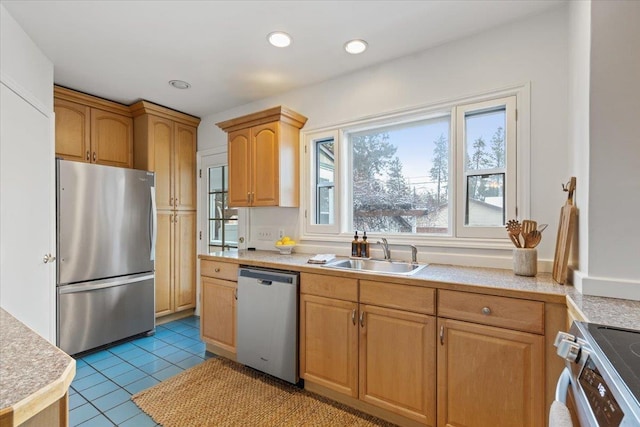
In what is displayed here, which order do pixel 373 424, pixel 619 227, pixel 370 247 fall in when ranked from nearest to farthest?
pixel 619 227 → pixel 373 424 → pixel 370 247

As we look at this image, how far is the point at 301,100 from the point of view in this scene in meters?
3.00

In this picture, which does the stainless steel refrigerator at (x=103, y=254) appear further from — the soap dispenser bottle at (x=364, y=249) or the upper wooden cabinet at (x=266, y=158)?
the soap dispenser bottle at (x=364, y=249)

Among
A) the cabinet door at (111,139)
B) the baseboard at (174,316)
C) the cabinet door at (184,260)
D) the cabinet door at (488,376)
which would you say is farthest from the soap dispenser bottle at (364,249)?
the cabinet door at (111,139)

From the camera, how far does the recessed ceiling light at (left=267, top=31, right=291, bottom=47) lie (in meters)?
2.13

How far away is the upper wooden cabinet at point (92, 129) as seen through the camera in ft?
9.62

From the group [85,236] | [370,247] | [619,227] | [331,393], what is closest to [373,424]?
[331,393]

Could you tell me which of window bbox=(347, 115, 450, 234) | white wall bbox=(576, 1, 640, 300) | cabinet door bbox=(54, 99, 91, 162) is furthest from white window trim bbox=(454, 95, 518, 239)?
cabinet door bbox=(54, 99, 91, 162)

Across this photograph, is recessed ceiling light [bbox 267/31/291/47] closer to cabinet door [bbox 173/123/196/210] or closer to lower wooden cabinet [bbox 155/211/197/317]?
cabinet door [bbox 173/123/196/210]

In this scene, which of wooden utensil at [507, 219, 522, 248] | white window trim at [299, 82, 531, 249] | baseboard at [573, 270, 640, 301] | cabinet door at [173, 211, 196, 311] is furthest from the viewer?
cabinet door at [173, 211, 196, 311]

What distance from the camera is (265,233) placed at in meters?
3.25

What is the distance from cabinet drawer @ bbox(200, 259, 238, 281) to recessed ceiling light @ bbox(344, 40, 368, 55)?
1.90 metres

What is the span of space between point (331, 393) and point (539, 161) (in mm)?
2007

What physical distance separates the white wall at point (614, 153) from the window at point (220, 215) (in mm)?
3161

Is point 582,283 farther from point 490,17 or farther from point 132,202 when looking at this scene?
point 132,202
